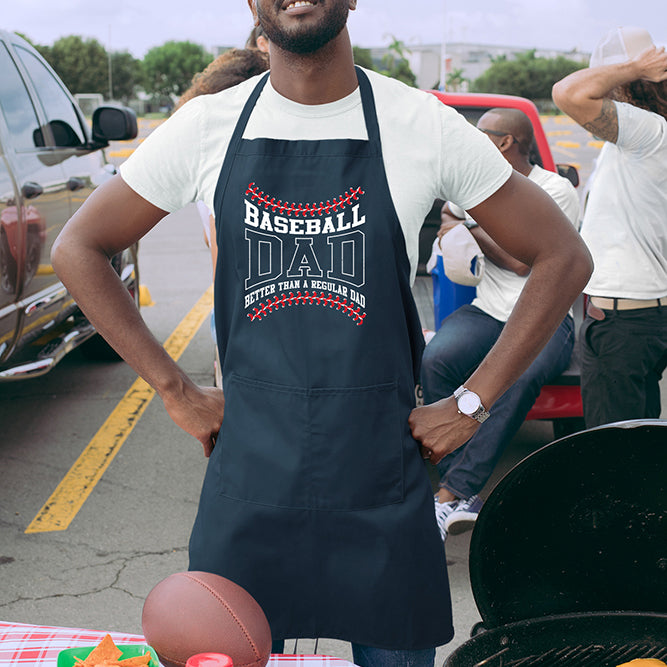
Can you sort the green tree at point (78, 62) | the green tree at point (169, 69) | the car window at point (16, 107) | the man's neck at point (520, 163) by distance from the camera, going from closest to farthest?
1. the man's neck at point (520, 163)
2. the car window at point (16, 107)
3. the green tree at point (78, 62)
4. the green tree at point (169, 69)

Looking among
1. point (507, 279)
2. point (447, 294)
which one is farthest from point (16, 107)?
point (507, 279)

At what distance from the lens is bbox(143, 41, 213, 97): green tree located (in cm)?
8556

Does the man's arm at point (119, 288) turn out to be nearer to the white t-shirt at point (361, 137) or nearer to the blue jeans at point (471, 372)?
the white t-shirt at point (361, 137)

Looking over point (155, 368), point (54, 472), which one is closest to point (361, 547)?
point (155, 368)

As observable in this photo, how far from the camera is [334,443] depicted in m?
1.72

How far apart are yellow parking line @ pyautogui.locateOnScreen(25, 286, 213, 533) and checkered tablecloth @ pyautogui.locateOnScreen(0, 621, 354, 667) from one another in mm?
2527

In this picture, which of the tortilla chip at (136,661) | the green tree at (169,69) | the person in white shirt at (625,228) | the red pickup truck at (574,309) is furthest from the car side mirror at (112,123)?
the green tree at (169,69)

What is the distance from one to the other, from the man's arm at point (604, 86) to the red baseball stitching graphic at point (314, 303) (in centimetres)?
190

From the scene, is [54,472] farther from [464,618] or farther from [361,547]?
[361,547]

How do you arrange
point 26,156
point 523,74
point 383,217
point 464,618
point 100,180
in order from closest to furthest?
point 383,217, point 464,618, point 26,156, point 100,180, point 523,74

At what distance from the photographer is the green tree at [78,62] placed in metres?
65.0

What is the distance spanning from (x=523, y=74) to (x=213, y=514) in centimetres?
7002

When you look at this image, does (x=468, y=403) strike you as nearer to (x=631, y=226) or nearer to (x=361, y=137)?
(x=361, y=137)

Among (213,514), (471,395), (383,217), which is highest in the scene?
(383,217)
